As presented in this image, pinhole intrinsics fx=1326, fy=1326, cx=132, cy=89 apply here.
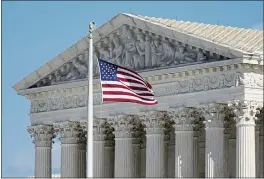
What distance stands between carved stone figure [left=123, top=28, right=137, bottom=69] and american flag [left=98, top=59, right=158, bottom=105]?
51.7 ft

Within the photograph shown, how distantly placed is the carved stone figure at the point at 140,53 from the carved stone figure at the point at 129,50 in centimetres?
38

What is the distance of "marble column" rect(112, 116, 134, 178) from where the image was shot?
96562 mm

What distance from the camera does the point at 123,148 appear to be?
97.1 metres

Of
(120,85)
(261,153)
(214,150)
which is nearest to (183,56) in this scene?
(214,150)

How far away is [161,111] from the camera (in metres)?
92.9

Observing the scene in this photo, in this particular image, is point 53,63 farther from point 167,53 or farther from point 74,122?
point 167,53

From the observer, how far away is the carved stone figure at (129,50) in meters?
95.4

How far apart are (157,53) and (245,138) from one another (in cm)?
1089

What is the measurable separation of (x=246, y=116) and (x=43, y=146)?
24989 millimetres

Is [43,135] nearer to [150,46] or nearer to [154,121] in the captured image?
[154,121]

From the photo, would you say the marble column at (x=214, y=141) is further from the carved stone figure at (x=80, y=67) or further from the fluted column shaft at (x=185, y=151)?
the carved stone figure at (x=80, y=67)

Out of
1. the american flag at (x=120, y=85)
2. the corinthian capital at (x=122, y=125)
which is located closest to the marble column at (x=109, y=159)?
the corinthian capital at (x=122, y=125)

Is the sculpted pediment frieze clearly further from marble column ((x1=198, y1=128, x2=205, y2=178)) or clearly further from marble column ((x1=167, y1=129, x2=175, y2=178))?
marble column ((x1=167, y1=129, x2=175, y2=178))

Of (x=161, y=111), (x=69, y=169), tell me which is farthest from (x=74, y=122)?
(x=161, y=111)
